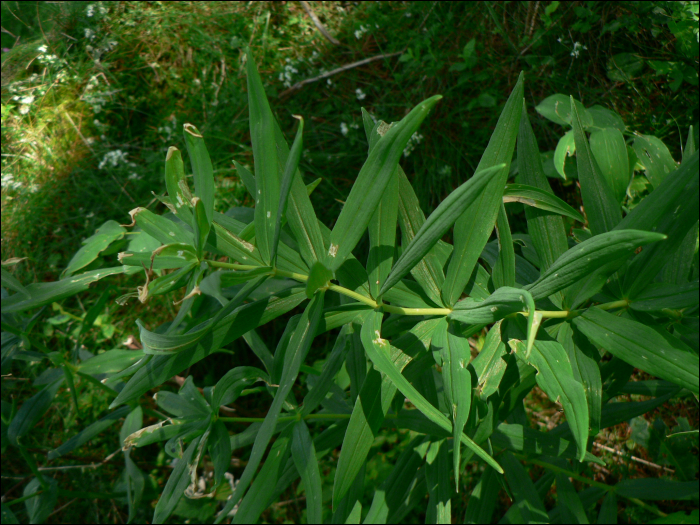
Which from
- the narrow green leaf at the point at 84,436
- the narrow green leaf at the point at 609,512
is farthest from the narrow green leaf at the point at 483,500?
the narrow green leaf at the point at 84,436

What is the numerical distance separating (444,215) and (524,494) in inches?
34.2

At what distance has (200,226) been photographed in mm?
729

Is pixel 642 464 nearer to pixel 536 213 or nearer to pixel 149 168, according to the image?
pixel 536 213

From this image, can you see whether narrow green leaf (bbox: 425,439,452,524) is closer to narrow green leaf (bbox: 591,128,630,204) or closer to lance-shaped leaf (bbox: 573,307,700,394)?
lance-shaped leaf (bbox: 573,307,700,394)

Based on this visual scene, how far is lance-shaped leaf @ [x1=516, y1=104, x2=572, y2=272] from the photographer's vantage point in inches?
36.7

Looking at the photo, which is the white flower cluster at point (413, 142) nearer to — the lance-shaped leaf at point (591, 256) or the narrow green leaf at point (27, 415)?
the lance-shaped leaf at point (591, 256)

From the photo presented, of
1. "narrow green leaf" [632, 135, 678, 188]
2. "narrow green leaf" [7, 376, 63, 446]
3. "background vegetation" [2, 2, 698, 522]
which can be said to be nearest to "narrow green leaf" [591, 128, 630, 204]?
"narrow green leaf" [632, 135, 678, 188]

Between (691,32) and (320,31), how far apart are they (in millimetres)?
1841

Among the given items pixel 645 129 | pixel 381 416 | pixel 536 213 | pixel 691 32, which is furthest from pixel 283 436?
pixel 691 32

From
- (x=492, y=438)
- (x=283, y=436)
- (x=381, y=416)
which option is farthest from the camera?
(x=492, y=438)

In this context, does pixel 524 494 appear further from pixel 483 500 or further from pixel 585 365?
pixel 585 365

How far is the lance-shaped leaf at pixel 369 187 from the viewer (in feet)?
2.33

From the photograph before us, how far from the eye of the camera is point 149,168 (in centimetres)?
273

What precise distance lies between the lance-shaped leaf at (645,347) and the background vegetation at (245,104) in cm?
109
